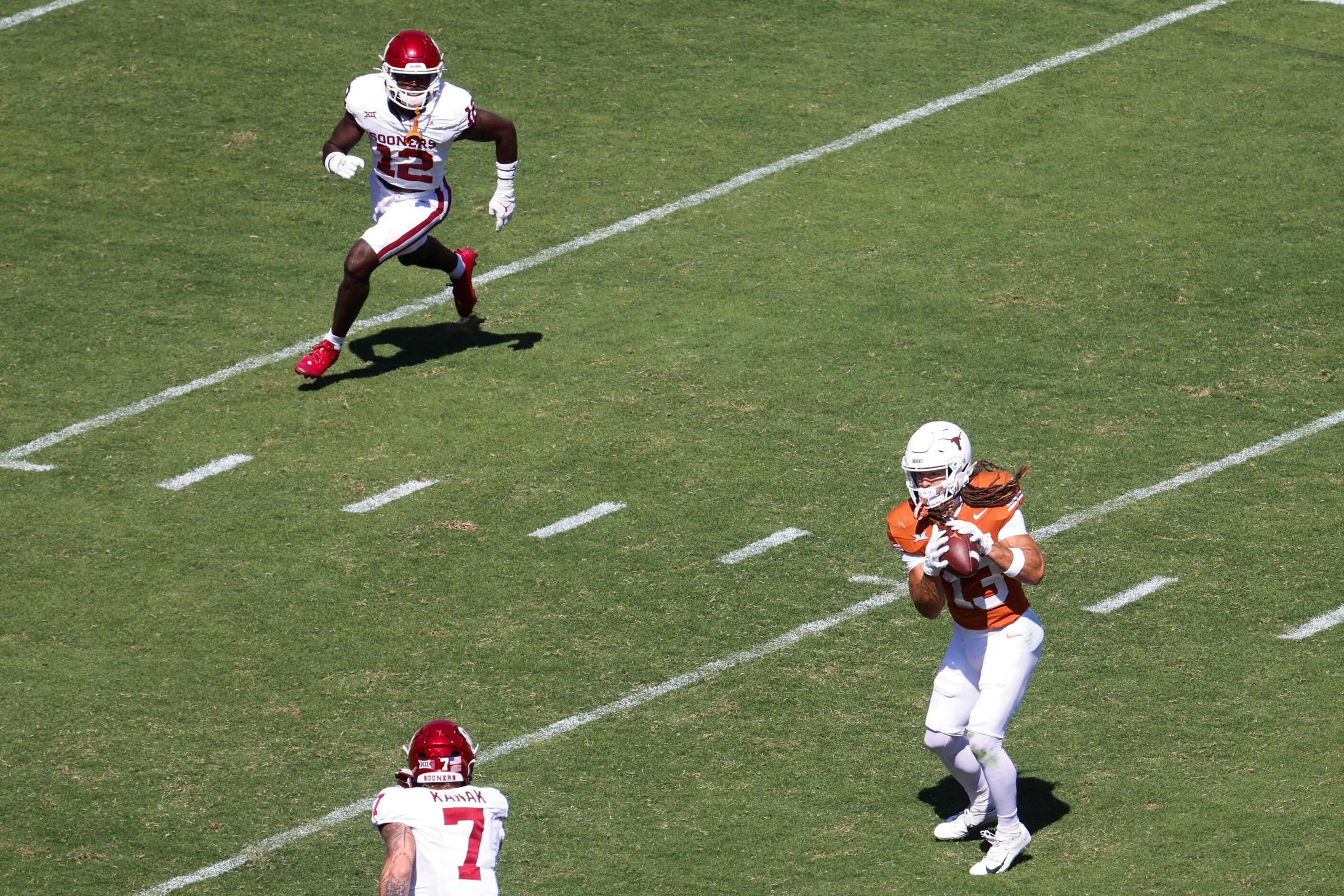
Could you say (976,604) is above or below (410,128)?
below

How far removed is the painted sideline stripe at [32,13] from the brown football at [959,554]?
13477 millimetres

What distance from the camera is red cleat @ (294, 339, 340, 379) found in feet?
41.0

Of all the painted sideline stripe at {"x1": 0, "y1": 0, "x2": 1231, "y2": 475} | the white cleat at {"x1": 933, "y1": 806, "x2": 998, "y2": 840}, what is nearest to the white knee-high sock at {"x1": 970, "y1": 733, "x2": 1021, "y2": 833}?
the white cleat at {"x1": 933, "y1": 806, "x2": 998, "y2": 840}

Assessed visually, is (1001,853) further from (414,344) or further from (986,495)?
(414,344)

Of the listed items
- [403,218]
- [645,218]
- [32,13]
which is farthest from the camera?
[32,13]

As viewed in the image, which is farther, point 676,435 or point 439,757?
point 676,435

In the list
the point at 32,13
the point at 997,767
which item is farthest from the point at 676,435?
the point at 32,13

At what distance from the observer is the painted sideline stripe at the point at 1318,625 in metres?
9.64

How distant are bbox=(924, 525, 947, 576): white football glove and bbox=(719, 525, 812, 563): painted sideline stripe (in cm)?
300

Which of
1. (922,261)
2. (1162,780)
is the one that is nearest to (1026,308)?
(922,261)

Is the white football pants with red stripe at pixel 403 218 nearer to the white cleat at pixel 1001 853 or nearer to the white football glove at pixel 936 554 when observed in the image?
the white football glove at pixel 936 554

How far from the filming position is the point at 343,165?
1228 cm

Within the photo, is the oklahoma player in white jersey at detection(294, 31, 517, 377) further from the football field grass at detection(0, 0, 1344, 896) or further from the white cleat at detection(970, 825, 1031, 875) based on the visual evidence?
the white cleat at detection(970, 825, 1031, 875)

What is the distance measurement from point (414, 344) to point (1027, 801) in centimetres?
627
